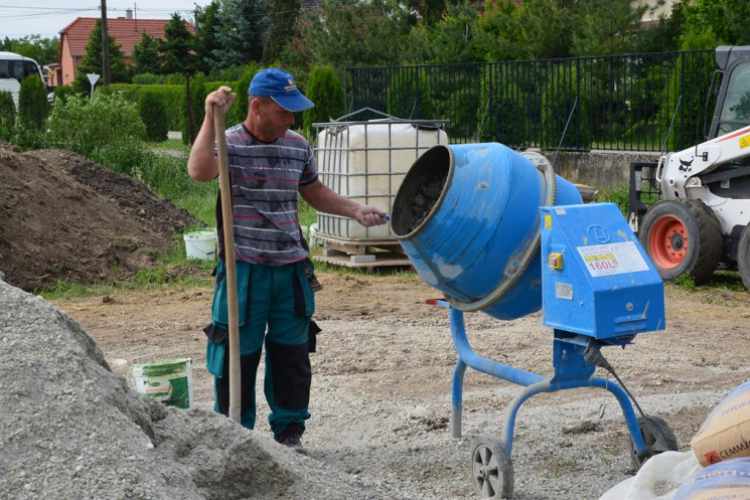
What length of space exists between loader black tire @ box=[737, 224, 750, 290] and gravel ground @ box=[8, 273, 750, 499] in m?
0.23

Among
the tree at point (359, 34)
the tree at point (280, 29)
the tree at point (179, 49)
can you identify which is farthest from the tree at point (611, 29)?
the tree at point (179, 49)

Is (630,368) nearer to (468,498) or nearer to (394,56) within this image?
(468,498)

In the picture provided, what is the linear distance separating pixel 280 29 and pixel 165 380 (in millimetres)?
37437

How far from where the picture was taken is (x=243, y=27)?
148ft

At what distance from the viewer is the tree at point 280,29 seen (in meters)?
39.8

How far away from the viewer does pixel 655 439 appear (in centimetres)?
402

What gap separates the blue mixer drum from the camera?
12.4 ft

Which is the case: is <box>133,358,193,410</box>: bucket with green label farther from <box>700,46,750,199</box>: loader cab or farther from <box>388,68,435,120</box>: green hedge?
<box>388,68,435,120</box>: green hedge

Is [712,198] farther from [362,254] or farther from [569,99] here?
[569,99]

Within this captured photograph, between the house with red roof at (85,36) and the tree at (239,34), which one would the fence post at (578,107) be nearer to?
the tree at (239,34)

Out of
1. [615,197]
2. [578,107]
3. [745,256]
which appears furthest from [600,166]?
[745,256]

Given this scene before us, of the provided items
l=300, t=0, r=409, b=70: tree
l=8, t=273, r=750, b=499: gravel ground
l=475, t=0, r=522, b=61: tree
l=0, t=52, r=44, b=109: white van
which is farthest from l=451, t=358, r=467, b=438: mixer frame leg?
l=0, t=52, r=44, b=109: white van

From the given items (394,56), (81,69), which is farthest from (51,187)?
(81,69)

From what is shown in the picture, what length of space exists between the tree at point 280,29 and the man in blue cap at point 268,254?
34574 mm
